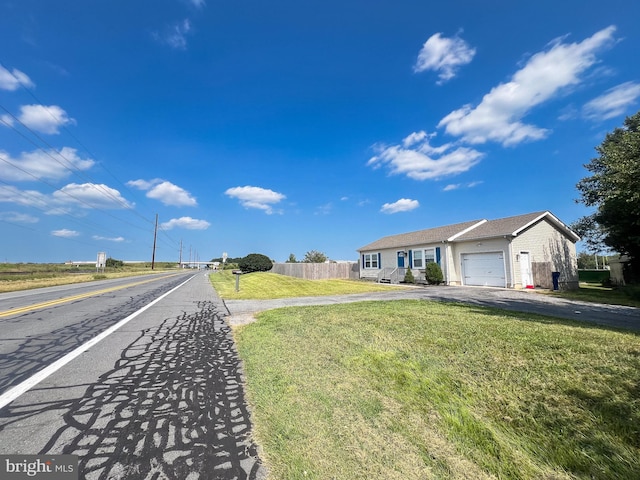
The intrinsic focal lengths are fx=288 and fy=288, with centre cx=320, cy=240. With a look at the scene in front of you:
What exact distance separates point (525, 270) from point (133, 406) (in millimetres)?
20826

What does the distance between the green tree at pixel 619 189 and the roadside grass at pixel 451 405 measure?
9542mm

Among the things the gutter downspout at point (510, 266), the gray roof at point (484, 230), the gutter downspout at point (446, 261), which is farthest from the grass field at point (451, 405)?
the gutter downspout at point (446, 261)

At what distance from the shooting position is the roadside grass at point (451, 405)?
2.21 m

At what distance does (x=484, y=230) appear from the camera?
20.3m

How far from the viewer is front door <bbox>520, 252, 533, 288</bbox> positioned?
17.6m

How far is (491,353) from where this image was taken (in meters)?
4.32

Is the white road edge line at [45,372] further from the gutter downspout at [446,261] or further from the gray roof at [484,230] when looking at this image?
the gutter downspout at [446,261]

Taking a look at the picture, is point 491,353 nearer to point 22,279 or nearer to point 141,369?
point 141,369

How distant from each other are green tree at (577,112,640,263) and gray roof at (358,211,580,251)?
2.55m

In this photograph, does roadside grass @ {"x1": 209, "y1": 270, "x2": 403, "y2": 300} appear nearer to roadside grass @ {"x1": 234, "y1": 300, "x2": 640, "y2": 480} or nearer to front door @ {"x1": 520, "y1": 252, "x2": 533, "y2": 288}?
front door @ {"x1": 520, "y1": 252, "x2": 533, "y2": 288}

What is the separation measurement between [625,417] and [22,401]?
632 cm

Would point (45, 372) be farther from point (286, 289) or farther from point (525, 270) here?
point (525, 270)

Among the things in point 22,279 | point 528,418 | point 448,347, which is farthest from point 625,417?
point 22,279

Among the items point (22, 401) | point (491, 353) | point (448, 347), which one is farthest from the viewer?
point (448, 347)
